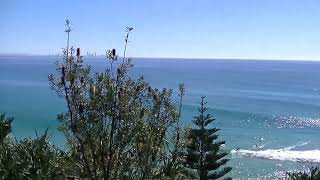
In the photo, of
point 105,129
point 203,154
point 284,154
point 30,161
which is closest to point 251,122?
point 284,154

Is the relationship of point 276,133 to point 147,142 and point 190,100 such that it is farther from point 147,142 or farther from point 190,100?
point 147,142

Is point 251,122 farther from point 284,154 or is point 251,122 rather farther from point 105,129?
point 105,129

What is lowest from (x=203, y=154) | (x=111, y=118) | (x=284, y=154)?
(x=284, y=154)

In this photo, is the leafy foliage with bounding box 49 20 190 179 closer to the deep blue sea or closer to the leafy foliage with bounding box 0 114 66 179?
the leafy foliage with bounding box 0 114 66 179

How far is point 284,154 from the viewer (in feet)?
138

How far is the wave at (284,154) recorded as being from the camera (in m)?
40.1

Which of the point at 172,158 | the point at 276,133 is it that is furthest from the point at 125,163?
the point at 276,133

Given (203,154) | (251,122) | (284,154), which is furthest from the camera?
(251,122)

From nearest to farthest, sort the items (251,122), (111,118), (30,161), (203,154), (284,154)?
(111,118) → (30,161) → (203,154) → (284,154) → (251,122)

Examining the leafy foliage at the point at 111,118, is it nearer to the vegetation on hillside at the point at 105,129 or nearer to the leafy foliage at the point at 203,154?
the vegetation on hillside at the point at 105,129

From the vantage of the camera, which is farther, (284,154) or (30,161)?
(284,154)

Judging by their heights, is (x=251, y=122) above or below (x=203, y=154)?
below

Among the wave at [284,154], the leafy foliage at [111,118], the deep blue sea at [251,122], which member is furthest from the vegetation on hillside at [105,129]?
the wave at [284,154]

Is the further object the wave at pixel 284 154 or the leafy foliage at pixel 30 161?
the wave at pixel 284 154
